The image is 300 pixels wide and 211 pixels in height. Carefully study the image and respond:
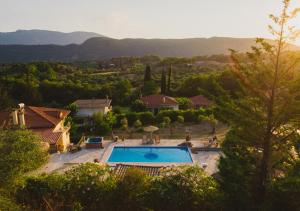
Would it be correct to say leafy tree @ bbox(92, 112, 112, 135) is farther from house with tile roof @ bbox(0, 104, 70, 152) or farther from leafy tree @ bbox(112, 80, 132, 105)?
leafy tree @ bbox(112, 80, 132, 105)

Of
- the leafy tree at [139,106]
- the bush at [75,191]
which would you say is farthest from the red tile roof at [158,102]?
the bush at [75,191]

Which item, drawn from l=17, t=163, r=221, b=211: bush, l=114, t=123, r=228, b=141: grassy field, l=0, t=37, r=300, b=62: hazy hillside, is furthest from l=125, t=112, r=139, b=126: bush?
l=0, t=37, r=300, b=62: hazy hillside

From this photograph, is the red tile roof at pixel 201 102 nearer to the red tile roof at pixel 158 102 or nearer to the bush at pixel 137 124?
the red tile roof at pixel 158 102

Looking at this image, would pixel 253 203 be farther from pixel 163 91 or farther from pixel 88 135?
pixel 163 91

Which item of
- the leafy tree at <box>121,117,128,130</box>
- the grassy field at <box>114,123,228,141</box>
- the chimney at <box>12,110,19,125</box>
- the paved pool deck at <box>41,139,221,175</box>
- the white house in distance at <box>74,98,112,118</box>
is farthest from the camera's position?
the white house in distance at <box>74,98,112,118</box>

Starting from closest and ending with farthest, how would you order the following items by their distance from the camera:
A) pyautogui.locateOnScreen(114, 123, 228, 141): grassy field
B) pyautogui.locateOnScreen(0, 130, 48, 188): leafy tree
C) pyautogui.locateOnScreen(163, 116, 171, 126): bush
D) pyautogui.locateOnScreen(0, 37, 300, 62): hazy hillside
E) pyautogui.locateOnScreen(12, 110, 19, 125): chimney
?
pyautogui.locateOnScreen(0, 130, 48, 188): leafy tree
pyautogui.locateOnScreen(12, 110, 19, 125): chimney
pyautogui.locateOnScreen(114, 123, 228, 141): grassy field
pyautogui.locateOnScreen(163, 116, 171, 126): bush
pyautogui.locateOnScreen(0, 37, 300, 62): hazy hillside

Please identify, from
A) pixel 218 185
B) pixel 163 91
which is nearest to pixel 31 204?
pixel 218 185

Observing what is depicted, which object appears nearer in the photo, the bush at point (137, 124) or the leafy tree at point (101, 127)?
the leafy tree at point (101, 127)
